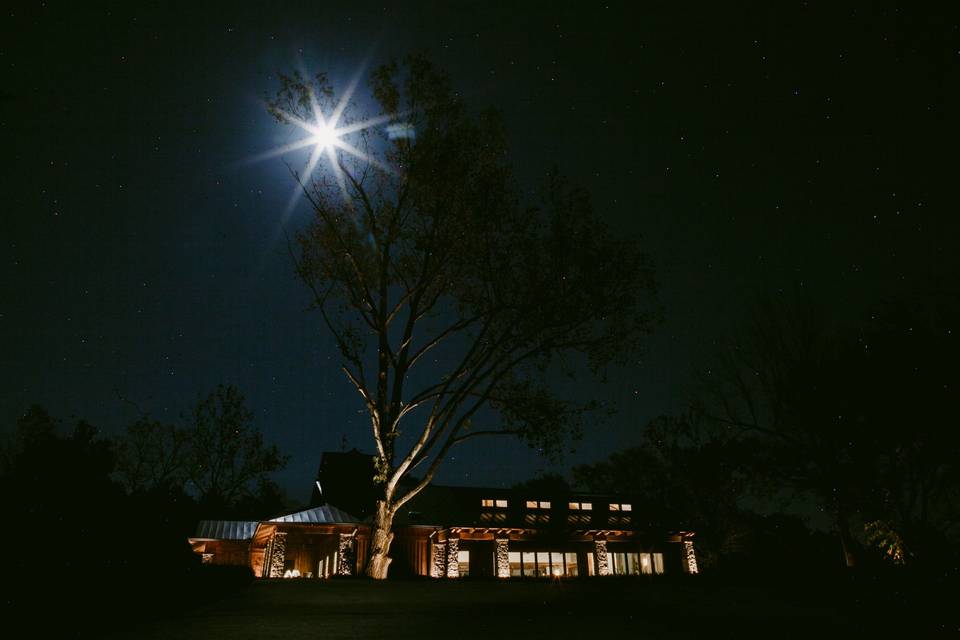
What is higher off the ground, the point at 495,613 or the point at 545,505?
the point at 545,505

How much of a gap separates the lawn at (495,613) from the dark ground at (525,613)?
17 mm

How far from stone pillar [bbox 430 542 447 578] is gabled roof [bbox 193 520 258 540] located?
371 inches

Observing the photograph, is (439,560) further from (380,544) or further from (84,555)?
(84,555)

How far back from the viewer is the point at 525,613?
28.7 ft

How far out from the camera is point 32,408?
35.4m

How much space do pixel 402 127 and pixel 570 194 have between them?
16.6 ft

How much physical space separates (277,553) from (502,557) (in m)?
A: 11.2

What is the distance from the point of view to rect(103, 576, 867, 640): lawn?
6.96 metres

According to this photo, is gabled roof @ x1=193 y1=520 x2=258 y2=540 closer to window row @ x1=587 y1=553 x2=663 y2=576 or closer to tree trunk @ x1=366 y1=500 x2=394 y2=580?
tree trunk @ x1=366 y1=500 x2=394 y2=580

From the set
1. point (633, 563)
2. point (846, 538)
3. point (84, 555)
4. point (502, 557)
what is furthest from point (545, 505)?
point (84, 555)

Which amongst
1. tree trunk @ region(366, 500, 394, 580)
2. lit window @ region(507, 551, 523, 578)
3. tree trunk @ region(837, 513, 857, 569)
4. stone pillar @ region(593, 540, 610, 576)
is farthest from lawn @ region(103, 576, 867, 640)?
stone pillar @ region(593, 540, 610, 576)

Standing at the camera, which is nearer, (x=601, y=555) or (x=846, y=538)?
(x=846, y=538)

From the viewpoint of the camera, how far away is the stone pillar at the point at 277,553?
79.0 ft

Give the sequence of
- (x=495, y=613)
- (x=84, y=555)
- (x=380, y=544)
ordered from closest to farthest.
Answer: (x=84, y=555), (x=495, y=613), (x=380, y=544)
